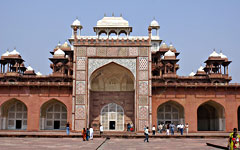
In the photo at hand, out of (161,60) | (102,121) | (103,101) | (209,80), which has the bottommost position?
(102,121)

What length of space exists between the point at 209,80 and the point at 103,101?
9.13 meters

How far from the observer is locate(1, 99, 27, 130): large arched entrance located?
25.5m

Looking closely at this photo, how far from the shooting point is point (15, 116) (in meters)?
25.8

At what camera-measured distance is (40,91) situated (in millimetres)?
24297

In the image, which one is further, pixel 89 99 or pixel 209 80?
pixel 209 80

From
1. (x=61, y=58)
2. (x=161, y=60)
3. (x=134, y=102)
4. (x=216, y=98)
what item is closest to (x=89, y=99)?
(x=134, y=102)

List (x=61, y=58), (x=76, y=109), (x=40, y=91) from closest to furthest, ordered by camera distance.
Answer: (x=76, y=109) < (x=40, y=91) < (x=61, y=58)

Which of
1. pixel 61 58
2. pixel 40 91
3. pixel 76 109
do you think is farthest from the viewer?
pixel 61 58

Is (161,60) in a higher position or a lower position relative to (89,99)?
higher

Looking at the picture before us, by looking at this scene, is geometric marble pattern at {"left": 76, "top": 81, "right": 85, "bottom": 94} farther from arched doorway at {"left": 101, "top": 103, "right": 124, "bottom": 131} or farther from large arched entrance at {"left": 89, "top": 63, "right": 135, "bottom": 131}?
arched doorway at {"left": 101, "top": 103, "right": 124, "bottom": 131}

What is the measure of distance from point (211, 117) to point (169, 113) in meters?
3.91

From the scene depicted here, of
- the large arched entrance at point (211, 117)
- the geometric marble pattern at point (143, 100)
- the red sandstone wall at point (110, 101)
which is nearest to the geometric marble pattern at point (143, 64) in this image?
the geometric marble pattern at point (143, 100)

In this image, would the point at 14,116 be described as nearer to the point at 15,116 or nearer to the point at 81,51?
the point at 15,116

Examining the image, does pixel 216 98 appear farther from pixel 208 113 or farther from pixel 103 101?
pixel 103 101
